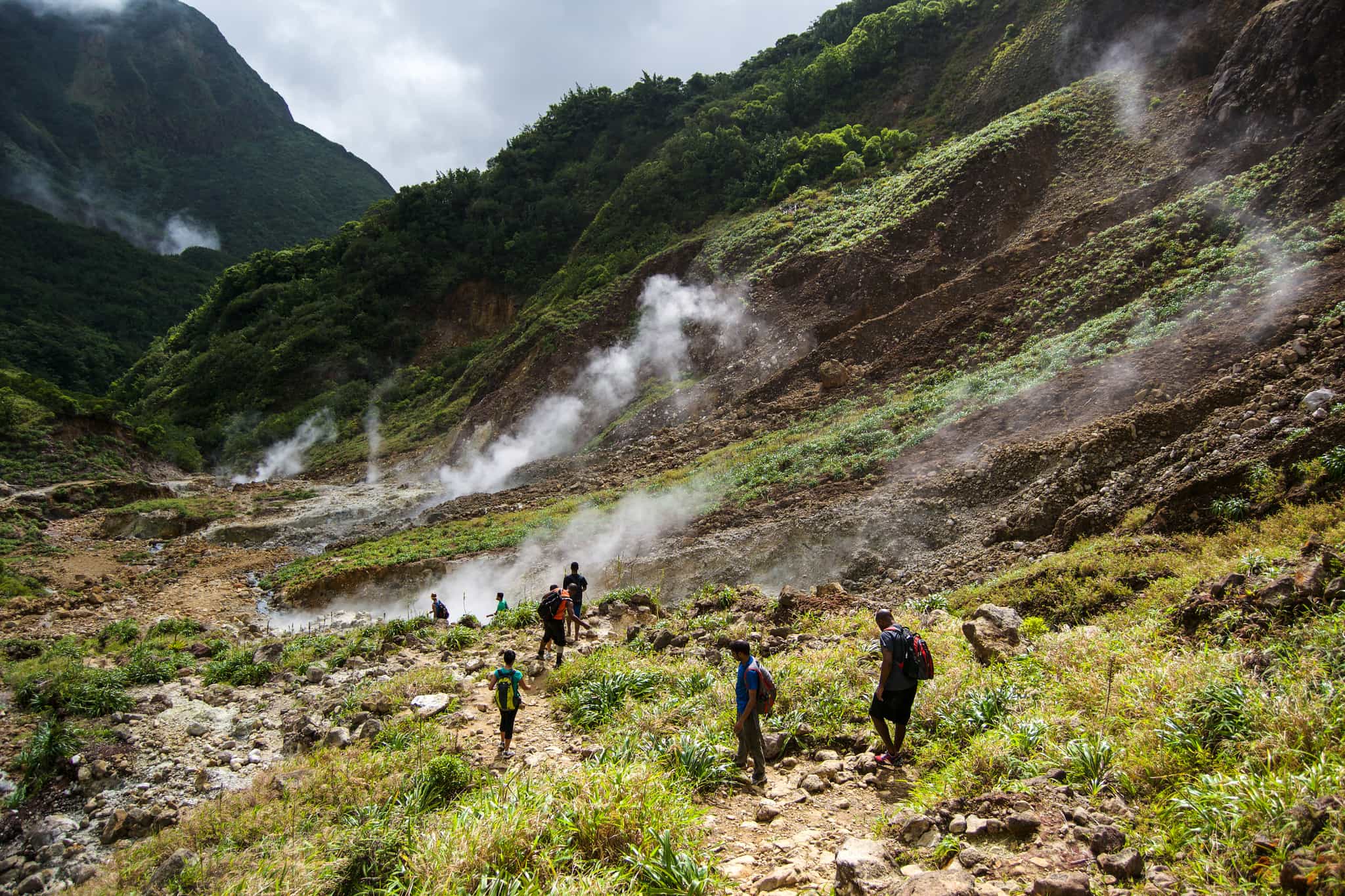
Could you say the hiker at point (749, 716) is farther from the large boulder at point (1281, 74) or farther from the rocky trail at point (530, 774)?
the large boulder at point (1281, 74)

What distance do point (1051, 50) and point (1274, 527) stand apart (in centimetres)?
2904

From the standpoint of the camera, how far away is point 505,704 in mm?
6652

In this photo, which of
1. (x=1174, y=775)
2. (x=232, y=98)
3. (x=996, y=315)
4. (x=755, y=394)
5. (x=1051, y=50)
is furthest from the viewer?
(x=232, y=98)

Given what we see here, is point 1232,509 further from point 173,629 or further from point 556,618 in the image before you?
point 173,629

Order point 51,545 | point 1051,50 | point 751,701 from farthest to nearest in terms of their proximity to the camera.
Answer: point 1051,50, point 51,545, point 751,701

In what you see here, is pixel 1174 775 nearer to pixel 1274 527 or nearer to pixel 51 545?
pixel 1274 527

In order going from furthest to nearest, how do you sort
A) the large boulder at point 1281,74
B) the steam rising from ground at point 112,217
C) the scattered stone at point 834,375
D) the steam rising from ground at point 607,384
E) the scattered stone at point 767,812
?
1. the steam rising from ground at point 112,217
2. the steam rising from ground at point 607,384
3. the scattered stone at point 834,375
4. the large boulder at point 1281,74
5. the scattered stone at point 767,812

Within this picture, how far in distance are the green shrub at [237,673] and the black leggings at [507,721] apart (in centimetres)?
546

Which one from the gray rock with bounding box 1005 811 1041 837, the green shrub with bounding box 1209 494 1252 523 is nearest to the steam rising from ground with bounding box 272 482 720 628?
the green shrub with bounding box 1209 494 1252 523

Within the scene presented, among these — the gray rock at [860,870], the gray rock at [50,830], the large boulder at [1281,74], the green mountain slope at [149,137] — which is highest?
the green mountain slope at [149,137]

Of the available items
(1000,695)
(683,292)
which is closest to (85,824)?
(1000,695)

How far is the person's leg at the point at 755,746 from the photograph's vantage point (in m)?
5.23

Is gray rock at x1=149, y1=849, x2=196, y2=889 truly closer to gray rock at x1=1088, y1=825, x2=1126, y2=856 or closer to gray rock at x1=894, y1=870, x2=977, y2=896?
gray rock at x1=894, y1=870, x2=977, y2=896

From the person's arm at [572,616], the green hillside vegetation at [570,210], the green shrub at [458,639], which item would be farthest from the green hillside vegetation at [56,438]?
the person's arm at [572,616]
